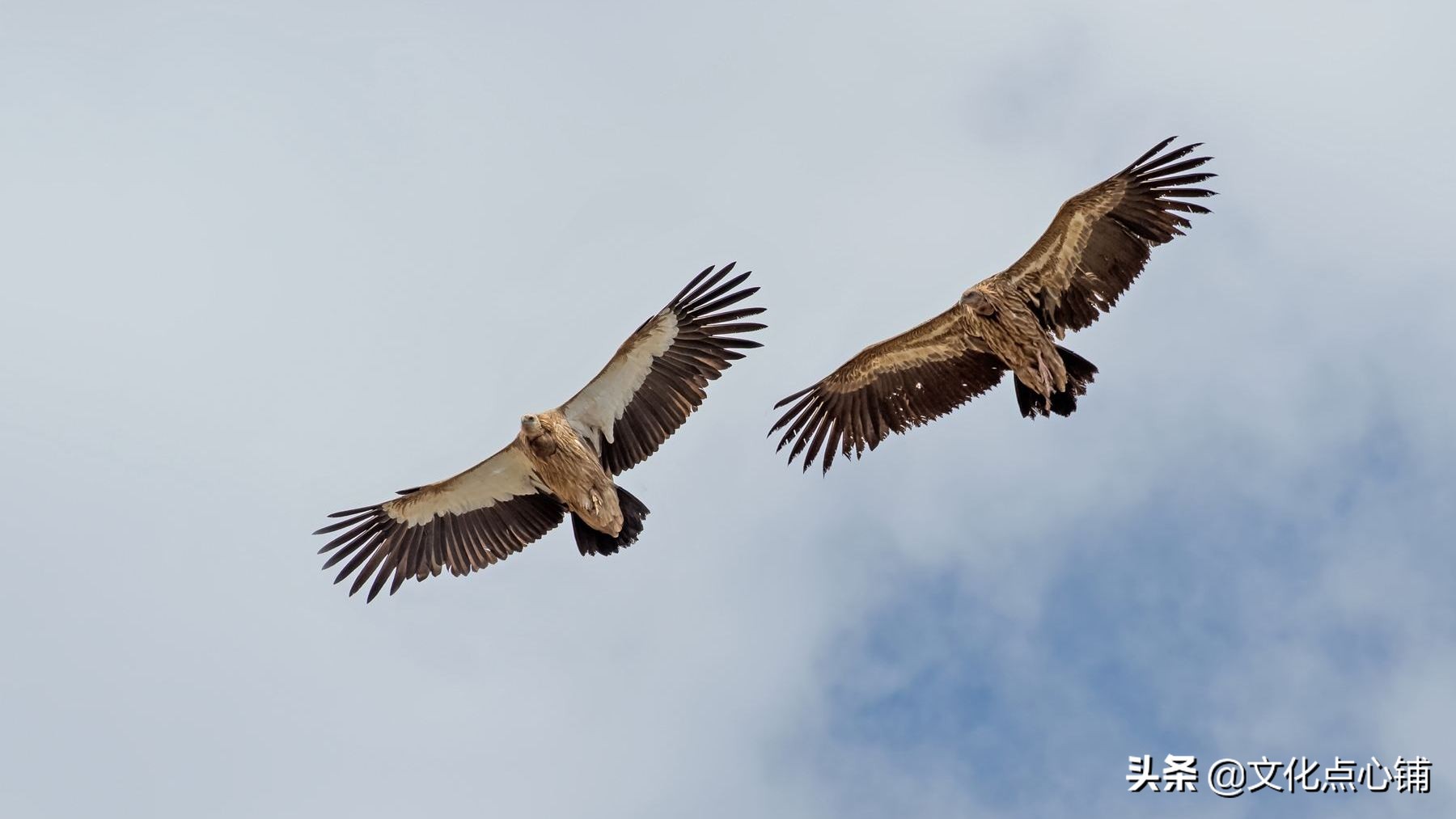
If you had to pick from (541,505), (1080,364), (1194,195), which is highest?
(1194,195)

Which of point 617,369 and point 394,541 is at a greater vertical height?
point 617,369

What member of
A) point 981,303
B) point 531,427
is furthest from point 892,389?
point 531,427

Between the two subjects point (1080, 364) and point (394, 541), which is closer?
point (1080, 364)

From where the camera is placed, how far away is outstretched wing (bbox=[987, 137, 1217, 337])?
1956 centimetres

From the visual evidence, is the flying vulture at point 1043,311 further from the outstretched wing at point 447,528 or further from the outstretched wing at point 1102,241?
the outstretched wing at point 447,528

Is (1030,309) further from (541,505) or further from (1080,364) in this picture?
(541,505)

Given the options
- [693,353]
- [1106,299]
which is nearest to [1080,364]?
[1106,299]

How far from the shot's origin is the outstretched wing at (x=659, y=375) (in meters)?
20.6

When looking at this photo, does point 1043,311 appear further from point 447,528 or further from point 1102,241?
point 447,528

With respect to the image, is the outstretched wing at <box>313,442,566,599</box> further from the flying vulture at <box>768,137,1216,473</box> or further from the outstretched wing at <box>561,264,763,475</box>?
the flying vulture at <box>768,137,1216,473</box>

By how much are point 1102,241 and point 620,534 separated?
5.91 metres

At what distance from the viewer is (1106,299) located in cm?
1994

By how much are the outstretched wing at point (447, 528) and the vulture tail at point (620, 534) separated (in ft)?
Result: 2.14

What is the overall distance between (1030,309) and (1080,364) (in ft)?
2.70
